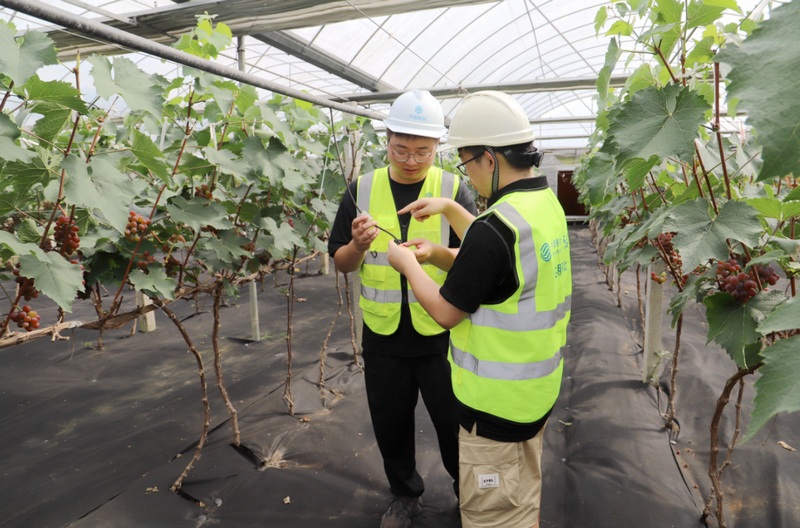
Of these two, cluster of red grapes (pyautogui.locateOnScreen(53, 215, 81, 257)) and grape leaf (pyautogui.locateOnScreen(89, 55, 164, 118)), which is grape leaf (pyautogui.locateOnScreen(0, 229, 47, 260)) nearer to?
cluster of red grapes (pyautogui.locateOnScreen(53, 215, 81, 257))

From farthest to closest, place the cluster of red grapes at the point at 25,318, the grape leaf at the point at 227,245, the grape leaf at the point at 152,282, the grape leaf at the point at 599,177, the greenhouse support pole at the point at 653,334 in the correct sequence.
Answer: the greenhouse support pole at the point at 653,334 → the grape leaf at the point at 227,245 → the grape leaf at the point at 152,282 → the grape leaf at the point at 599,177 → the cluster of red grapes at the point at 25,318

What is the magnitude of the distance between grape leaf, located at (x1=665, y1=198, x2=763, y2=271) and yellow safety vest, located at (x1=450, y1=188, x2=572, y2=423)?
331 mm

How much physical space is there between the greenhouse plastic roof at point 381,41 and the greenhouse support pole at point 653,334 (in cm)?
159

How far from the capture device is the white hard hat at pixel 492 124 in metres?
1.49

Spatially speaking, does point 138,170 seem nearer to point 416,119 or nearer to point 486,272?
point 416,119

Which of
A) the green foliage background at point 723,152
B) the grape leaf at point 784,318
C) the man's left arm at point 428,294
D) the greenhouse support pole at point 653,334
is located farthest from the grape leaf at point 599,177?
the greenhouse support pole at point 653,334

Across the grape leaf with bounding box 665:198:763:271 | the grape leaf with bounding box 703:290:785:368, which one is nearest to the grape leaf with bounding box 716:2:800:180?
the grape leaf with bounding box 665:198:763:271

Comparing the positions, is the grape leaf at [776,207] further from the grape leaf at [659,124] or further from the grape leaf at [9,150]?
the grape leaf at [9,150]

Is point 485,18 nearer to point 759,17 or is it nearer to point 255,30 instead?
point 255,30

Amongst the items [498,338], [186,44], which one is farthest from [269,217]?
[498,338]

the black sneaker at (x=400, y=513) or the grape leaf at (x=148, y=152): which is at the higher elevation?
the grape leaf at (x=148, y=152)

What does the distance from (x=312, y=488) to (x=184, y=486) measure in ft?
2.13

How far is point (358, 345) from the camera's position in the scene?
4867mm

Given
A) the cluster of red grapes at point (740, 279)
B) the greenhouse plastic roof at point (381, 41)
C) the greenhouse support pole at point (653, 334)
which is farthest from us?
the greenhouse plastic roof at point (381, 41)
